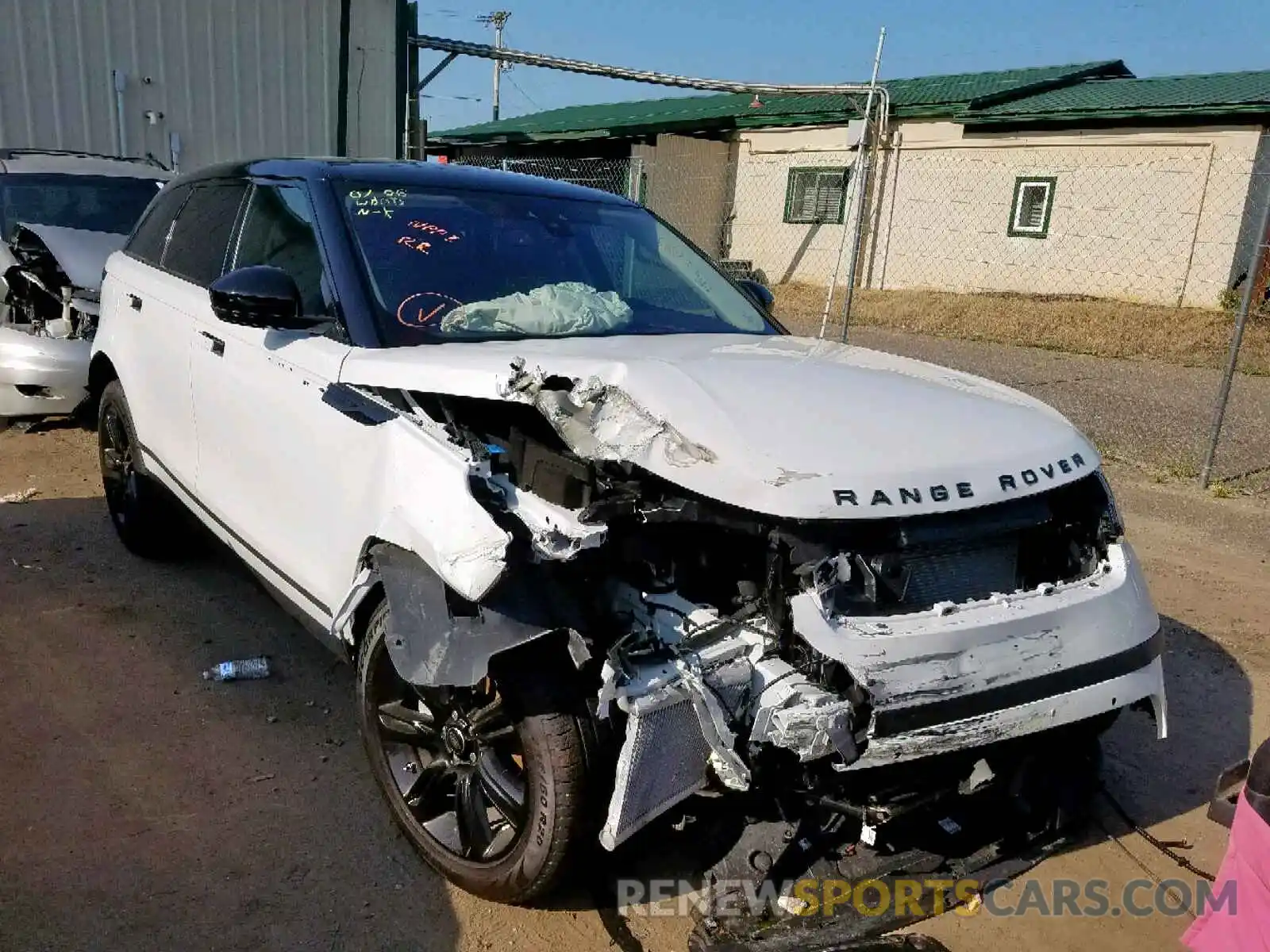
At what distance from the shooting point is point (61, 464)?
20.7ft

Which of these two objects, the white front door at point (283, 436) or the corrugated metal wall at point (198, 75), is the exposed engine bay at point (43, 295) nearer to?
the white front door at point (283, 436)

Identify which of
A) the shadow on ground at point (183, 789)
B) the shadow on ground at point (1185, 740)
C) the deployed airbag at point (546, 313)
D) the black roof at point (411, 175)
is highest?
the black roof at point (411, 175)

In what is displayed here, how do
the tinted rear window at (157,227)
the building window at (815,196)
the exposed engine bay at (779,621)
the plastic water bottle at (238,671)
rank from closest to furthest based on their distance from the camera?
the exposed engine bay at (779,621)
the plastic water bottle at (238,671)
the tinted rear window at (157,227)
the building window at (815,196)

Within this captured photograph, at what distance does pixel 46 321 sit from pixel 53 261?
0.41m

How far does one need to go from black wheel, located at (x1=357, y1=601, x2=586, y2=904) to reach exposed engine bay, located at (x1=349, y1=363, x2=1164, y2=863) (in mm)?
188

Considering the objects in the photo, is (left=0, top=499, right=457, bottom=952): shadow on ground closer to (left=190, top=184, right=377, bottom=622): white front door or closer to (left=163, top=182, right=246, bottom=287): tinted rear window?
(left=190, top=184, right=377, bottom=622): white front door

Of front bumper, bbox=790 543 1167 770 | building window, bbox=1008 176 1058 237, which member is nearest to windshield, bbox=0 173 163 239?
front bumper, bbox=790 543 1167 770

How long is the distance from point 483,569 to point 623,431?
479 millimetres

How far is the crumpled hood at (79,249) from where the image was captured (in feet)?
21.8

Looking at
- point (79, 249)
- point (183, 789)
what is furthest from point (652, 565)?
point (79, 249)

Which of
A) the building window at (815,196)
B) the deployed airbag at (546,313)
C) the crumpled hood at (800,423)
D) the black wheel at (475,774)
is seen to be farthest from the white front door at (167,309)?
the building window at (815,196)

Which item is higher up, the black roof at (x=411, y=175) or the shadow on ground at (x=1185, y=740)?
the black roof at (x=411, y=175)

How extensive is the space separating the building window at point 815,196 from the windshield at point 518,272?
1541cm

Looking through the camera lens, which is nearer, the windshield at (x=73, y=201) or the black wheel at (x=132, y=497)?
the black wheel at (x=132, y=497)
